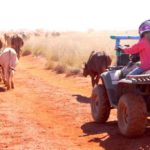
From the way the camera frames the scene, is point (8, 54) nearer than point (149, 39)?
No

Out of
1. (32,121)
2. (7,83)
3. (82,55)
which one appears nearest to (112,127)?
(32,121)

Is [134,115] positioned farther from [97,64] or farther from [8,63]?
[8,63]

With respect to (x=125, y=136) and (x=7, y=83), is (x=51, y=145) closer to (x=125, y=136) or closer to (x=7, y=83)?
(x=125, y=136)

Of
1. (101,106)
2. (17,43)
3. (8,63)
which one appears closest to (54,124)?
(101,106)

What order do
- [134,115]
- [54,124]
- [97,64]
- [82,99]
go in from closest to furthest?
[134,115], [54,124], [82,99], [97,64]

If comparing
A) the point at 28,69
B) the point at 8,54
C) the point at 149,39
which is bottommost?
the point at 28,69

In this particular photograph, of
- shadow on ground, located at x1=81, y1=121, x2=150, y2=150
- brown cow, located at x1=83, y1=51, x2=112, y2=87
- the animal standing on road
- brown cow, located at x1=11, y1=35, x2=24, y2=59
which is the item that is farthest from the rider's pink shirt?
brown cow, located at x1=11, y1=35, x2=24, y2=59

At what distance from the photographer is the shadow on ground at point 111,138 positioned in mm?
8783

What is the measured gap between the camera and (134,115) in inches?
352

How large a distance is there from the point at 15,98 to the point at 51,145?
6.06 m

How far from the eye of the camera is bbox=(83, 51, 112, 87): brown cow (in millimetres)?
15633

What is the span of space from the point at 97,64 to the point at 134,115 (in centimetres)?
680

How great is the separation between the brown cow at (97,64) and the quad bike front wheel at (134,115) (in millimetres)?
6303

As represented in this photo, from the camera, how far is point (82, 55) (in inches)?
991
